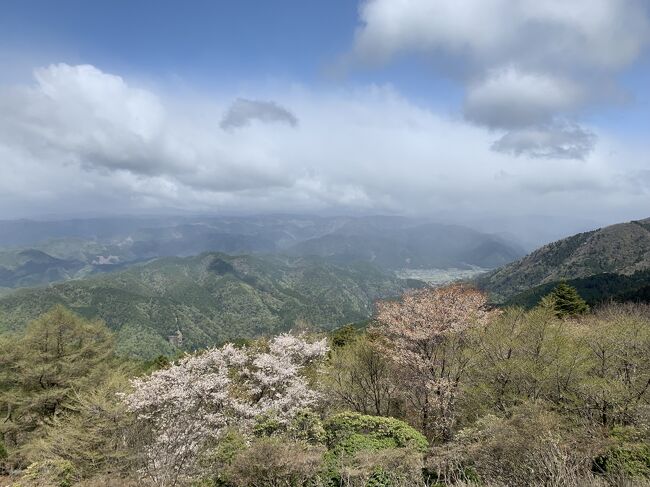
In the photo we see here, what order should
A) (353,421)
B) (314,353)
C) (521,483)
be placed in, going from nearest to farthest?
(521,483) → (353,421) → (314,353)

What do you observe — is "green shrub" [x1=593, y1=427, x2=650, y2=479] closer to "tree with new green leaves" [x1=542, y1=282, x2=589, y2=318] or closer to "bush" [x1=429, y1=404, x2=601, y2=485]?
"bush" [x1=429, y1=404, x2=601, y2=485]

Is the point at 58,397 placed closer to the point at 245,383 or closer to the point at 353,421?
the point at 245,383

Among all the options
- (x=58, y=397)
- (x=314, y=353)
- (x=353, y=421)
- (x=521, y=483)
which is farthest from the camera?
(x=314, y=353)

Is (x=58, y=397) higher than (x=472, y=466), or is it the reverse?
(x=472, y=466)

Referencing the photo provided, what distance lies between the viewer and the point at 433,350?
76.6ft

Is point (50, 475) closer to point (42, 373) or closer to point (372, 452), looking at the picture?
point (372, 452)

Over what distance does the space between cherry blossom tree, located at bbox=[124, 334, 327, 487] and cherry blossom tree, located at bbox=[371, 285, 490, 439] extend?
6769 millimetres

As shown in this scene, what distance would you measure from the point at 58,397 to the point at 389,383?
83.6ft

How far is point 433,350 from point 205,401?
48.2 feet

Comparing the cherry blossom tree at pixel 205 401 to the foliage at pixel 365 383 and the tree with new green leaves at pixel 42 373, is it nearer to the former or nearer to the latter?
the foliage at pixel 365 383

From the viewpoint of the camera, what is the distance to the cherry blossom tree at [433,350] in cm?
2180

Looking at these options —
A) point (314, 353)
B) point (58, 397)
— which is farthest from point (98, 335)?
point (314, 353)

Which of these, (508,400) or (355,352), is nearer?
(508,400)

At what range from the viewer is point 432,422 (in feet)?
73.8
